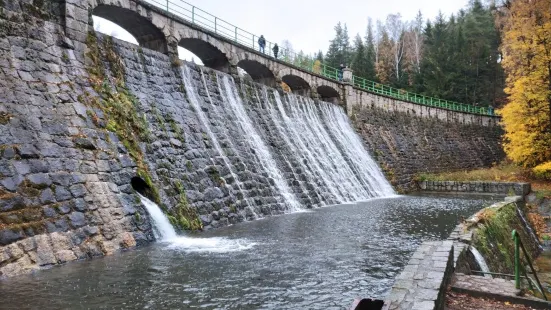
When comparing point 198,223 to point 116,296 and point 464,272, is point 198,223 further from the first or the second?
point 464,272

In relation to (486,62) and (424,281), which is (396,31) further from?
(424,281)

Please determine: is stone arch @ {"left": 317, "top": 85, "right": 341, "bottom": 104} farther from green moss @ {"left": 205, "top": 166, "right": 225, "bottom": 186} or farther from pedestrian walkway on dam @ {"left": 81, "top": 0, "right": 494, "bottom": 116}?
green moss @ {"left": 205, "top": 166, "right": 225, "bottom": 186}

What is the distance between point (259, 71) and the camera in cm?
2138

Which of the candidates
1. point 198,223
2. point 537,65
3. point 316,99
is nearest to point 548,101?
point 537,65

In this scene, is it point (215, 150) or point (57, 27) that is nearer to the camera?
point (57, 27)

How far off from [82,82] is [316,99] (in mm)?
16145

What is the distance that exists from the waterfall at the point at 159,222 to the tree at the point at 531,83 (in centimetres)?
1884

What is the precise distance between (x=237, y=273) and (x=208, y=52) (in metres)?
13.3

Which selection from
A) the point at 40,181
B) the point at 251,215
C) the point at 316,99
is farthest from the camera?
the point at 316,99

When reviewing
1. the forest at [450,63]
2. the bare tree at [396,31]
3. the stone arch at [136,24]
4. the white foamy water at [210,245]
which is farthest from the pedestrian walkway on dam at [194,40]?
the bare tree at [396,31]

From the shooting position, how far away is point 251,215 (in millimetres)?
12172

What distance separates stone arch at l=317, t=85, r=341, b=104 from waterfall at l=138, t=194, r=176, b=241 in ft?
60.4

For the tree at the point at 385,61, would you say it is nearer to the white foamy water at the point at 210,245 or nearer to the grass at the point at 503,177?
the grass at the point at 503,177

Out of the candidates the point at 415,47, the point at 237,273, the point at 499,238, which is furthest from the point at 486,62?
the point at 237,273
